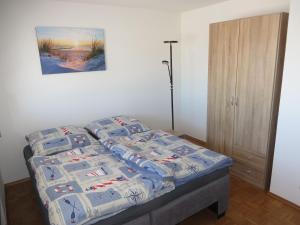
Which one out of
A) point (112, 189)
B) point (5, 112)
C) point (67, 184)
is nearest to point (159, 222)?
point (112, 189)

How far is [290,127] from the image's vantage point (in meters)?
2.33

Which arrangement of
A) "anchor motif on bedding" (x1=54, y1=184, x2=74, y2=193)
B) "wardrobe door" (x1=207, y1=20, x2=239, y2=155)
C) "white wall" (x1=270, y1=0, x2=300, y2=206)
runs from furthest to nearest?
"wardrobe door" (x1=207, y1=20, x2=239, y2=155) < "white wall" (x1=270, y1=0, x2=300, y2=206) < "anchor motif on bedding" (x1=54, y1=184, x2=74, y2=193)

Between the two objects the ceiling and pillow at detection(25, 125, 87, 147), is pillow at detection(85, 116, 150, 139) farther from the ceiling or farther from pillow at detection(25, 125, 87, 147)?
the ceiling

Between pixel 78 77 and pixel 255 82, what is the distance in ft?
7.45

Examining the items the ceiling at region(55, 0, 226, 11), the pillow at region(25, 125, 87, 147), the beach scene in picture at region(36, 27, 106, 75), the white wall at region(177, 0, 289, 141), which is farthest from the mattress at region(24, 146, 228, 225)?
the ceiling at region(55, 0, 226, 11)

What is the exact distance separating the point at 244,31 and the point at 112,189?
2265 millimetres

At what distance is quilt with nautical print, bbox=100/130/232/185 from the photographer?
76.8 inches

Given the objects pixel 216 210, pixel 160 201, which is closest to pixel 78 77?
pixel 160 201

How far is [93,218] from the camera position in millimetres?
1520

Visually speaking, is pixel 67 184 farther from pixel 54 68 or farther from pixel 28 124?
pixel 54 68

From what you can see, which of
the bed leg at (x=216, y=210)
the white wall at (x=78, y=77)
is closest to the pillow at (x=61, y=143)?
the white wall at (x=78, y=77)

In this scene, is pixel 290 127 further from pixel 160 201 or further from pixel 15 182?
pixel 15 182

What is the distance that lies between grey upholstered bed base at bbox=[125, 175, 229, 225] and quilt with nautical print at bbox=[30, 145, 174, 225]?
154 mm

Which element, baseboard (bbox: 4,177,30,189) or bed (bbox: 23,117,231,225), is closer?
bed (bbox: 23,117,231,225)
